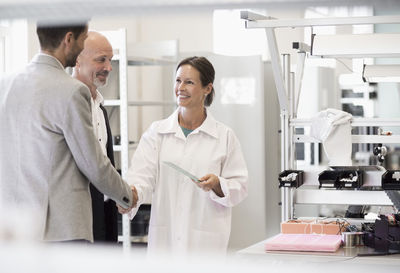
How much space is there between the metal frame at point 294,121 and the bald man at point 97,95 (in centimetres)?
51

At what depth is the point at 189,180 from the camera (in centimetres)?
222

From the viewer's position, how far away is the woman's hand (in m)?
2.08

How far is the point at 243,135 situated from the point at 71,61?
3401 mm

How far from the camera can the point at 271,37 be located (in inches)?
84.4

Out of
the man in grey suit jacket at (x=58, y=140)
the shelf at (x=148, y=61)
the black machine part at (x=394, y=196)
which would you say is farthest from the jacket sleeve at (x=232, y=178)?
the shelf at (x=148, y=61)

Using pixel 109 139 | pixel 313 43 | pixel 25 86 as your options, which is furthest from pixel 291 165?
pixel 25 86

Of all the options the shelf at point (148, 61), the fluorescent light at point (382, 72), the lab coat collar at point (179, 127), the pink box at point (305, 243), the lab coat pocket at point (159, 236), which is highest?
the shelf at point (148, 61)

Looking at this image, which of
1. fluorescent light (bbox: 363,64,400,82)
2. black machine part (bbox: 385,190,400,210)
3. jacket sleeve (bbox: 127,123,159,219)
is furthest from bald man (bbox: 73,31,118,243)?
fluorescent light (bbox: 363,64,400,82)

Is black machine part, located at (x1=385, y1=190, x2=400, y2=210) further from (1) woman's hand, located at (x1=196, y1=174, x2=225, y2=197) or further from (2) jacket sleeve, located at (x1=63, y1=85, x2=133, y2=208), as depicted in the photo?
(2) jacket sleeve, located at (x1=63, y1=85, x2=133, y2=208)

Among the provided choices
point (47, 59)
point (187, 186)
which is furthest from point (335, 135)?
point (47, 59)

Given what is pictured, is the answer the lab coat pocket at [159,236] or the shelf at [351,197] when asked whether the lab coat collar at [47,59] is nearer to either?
the shelf at [351,197]

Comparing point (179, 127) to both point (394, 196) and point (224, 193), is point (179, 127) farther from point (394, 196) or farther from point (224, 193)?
point (394, 196)

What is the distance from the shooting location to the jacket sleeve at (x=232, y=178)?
2.18 metres

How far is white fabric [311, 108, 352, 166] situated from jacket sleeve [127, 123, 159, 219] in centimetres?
57
